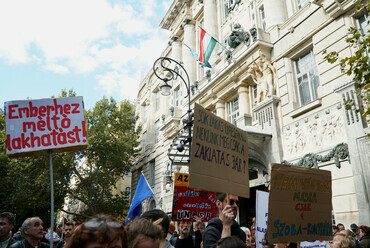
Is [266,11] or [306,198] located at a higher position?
[266,11]

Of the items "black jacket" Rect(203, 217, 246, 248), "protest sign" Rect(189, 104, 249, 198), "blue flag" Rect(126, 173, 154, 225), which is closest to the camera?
"black jacket" Rect(203, 217, 246, 248)

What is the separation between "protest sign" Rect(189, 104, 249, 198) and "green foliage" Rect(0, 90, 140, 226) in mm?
20475

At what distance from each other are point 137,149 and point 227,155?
2672 centimetres

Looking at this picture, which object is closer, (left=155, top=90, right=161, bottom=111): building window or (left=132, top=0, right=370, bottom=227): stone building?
→ (left=132, top=0, right=370, bottom=227): stone building

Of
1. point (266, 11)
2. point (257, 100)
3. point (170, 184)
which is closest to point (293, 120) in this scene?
point (257, 100)

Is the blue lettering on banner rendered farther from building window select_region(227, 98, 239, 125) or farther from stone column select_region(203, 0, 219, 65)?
stone column select_region(203, 0, 219, 65)

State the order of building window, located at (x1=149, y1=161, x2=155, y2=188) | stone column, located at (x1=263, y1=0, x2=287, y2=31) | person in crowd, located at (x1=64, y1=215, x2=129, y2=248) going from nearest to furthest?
person in crowd, located at (x1=64, y1=215, x2=129, y2=248) → stone column, located at (x1=263, y1=0, x2=287, y2=31) → building window, located at (x1=149, y1=161, x2=155, y2=188)

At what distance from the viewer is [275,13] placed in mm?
13062

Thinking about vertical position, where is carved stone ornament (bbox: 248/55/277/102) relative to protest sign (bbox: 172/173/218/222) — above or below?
above

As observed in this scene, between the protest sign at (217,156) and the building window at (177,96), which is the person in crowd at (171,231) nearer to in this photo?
the protest sign at (217,156)

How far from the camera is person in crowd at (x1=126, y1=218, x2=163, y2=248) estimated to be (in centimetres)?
222

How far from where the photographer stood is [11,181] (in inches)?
890

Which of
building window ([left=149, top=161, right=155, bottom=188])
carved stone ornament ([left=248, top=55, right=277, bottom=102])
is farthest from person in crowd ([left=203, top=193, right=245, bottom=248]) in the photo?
building window ([left=149, top=161, right=155, bottom=188])

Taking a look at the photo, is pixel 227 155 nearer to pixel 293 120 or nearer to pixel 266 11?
pixel 293 120
